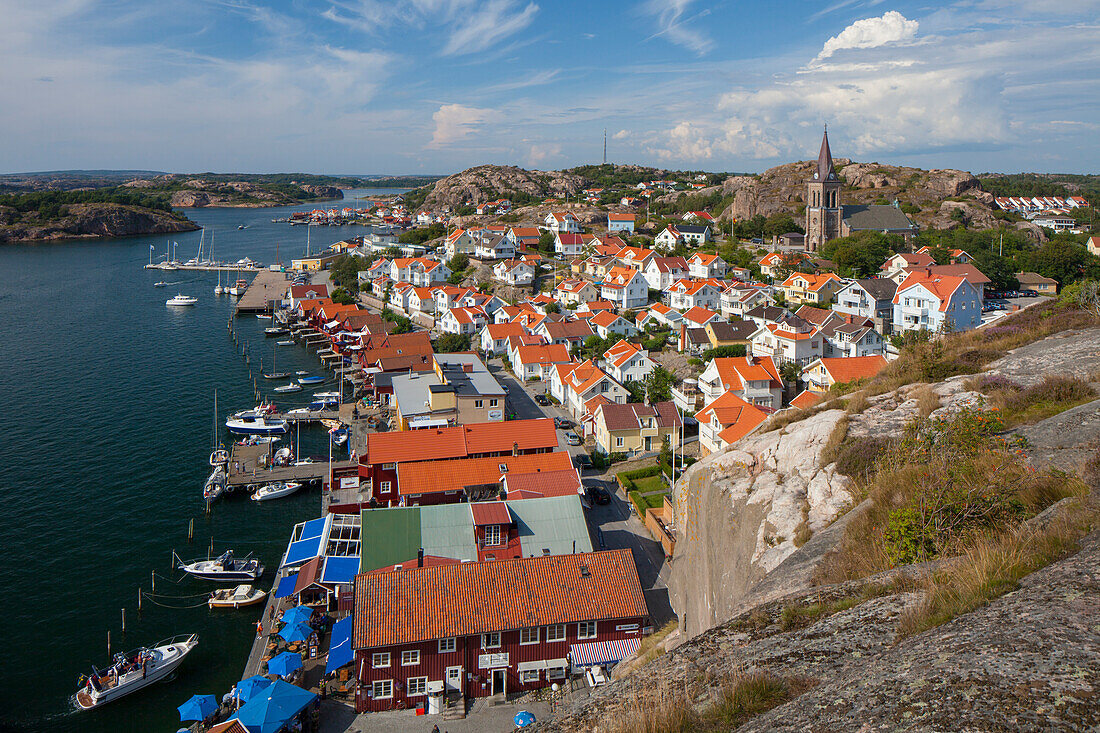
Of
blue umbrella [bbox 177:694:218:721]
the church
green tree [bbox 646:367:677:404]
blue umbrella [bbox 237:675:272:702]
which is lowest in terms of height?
blue umbrella [bbox 177:694:218:721]

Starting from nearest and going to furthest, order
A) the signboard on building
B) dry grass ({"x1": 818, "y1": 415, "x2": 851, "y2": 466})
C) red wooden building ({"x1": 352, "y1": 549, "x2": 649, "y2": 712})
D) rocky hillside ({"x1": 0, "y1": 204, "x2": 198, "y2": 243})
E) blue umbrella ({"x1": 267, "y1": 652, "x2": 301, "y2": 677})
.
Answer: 1. dry grass ({"x1": 818, "y1": 415, "x2": 851, "y2": 466})
2. red wooden building ({"x1": 352, "y1": 549, "x2": 649, "y2": 712})
3. the signboard on building
4. blue umbrella ({"x1": 267, "y1": 652, "x2": 301, "y2": 677})
5. rocky hillside ({"x1": 0, "y1": 204, "x2": 198, "y2": 243})

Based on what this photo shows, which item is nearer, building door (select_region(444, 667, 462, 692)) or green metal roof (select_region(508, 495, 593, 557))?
building door (select_region(444, 667, 462, 692))

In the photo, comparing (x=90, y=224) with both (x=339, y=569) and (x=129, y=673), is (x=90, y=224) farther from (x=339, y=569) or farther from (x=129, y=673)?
(x=129, y=673)

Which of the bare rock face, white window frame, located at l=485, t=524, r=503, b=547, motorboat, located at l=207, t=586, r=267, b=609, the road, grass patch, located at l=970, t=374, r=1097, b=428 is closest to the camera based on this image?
grass patch, located at l=970, t=374, r=1097, b=428

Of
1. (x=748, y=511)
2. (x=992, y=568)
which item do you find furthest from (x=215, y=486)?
(x=992, y=568)

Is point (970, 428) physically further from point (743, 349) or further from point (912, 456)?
point (743, 349)

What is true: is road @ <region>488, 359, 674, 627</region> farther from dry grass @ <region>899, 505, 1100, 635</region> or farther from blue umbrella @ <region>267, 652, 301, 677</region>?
dry grass @ <region>899, 505, 1100, 635</region>

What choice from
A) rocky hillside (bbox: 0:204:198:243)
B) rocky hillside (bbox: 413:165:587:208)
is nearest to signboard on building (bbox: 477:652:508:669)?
rocky hillside (bbox: 413:165:587:208)

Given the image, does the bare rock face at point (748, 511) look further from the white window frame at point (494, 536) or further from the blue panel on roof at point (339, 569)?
the blue panel on roof at point (339, 569)
